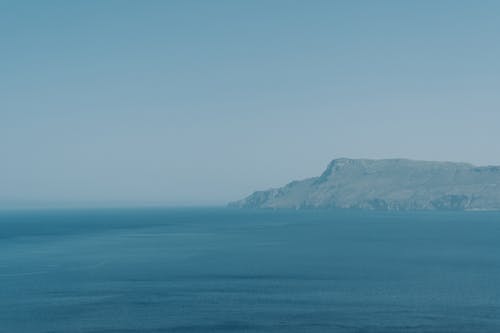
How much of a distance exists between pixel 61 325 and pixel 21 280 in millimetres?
41272

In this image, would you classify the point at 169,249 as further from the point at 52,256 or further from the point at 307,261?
the point at 307,261

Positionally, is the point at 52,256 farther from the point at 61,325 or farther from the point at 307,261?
the point at 61,325

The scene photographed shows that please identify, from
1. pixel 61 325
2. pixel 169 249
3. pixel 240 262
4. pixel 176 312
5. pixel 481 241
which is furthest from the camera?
pixel 481 241

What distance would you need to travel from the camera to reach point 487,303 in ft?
295

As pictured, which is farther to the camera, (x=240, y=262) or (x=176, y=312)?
(x=240, y=262)

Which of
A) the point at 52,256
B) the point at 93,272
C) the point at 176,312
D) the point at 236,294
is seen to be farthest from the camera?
the point at 52,256

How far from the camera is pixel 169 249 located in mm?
175000

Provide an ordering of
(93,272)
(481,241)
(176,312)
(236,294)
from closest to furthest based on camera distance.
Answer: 1. (176,312)
2. (236,294)
3. (93,272)
4. (481,241)

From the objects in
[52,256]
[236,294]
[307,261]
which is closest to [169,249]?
[52,256]

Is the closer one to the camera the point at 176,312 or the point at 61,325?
the point at 61,325

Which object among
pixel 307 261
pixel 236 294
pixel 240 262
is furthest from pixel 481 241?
pixel 236 294

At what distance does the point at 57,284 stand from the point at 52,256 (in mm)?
49420

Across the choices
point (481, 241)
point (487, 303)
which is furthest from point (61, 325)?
point (481, 241)

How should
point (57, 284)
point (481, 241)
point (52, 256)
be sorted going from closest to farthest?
point (57, 284), point (52, 256), point (481, 241)
